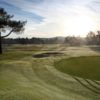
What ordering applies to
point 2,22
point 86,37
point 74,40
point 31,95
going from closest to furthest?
point 31,95 < point 2,22 < point 74,40 < point 86,37

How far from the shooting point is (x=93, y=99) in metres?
15.6

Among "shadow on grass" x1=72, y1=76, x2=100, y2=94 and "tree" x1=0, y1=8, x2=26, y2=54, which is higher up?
"tree" x1=0, y1=8, x2=26, y2=54

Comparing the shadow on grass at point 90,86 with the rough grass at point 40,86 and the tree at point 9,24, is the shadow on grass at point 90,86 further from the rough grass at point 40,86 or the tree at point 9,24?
the tree at point 9,24

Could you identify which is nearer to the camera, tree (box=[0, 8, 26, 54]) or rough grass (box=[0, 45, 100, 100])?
rough grass (box=[0, 45, 100, 100])

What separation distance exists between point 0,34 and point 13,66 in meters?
20.7

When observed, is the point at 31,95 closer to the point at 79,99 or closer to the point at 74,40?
the point at 79,99

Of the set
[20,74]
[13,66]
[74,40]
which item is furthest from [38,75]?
[74,40]

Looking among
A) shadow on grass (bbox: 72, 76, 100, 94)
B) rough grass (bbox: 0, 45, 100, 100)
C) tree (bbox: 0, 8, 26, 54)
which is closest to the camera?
rough grass (bbox: 0, 45, 100, 100)

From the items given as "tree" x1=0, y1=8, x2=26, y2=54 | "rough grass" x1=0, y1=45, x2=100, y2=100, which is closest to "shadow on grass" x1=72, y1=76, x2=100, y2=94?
"rough grass" x1=0, y1=45, x2=100, y2=100

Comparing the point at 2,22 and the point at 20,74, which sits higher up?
the point at 2,22

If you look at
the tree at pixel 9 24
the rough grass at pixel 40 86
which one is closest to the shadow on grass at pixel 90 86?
the rough grass at pixel 40 86

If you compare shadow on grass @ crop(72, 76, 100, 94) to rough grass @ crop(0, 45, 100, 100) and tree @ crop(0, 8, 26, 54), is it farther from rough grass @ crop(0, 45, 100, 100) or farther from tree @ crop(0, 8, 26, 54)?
tree @ crop(0, 8, 26, 54)

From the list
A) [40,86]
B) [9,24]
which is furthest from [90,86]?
[9,24]

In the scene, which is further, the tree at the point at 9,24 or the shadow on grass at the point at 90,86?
the tree at the point at 9,24
